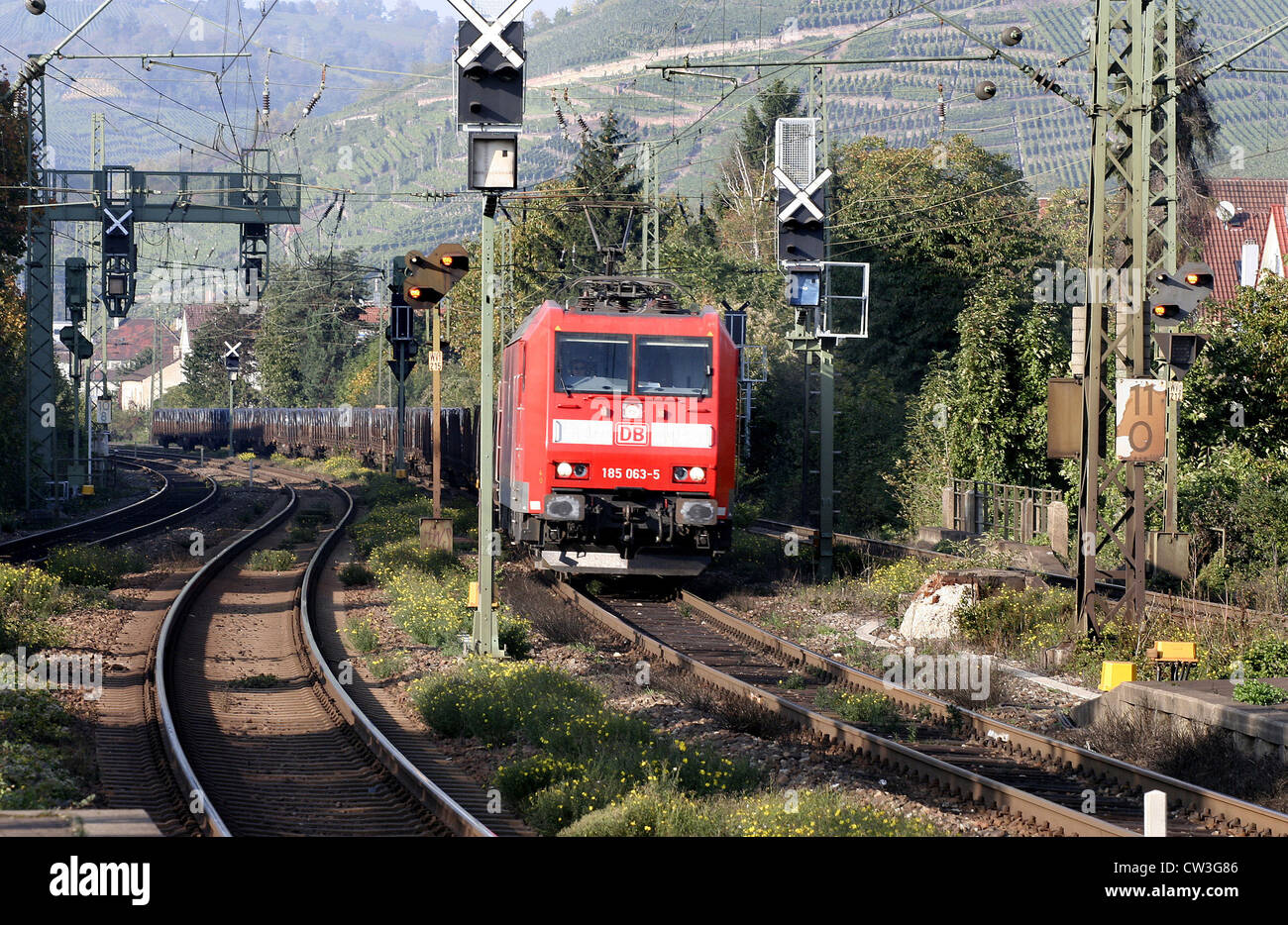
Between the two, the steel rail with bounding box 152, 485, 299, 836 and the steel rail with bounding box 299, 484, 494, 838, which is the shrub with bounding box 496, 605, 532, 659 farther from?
the steel rail with bounding box 152, 485, 299, 836

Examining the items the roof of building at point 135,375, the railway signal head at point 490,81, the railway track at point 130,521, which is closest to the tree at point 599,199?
the railway track at point 130,521

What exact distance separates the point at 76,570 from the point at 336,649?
23.6 feet

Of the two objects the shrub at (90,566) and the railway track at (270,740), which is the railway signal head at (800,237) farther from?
the shrub at (90,566)

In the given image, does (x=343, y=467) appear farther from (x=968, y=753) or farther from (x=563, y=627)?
(x=968, y=753)

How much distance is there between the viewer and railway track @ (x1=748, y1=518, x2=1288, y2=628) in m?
14.4

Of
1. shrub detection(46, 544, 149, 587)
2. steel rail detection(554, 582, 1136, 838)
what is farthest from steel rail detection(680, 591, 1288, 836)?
shrub detection(46, 544, 149, 587)

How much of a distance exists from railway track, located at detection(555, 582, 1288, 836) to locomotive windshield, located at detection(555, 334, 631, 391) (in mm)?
3116

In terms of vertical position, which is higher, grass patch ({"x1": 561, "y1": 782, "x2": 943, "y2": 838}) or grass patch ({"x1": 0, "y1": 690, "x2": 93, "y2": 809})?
grass patch ({"x1": 561, "y1": 782, "x2": 943, "y2": 838})

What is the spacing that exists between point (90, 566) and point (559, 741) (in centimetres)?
1342

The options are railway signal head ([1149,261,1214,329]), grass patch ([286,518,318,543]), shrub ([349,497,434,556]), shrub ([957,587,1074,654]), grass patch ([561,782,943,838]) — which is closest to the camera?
grass patch ([561,782,943,838])

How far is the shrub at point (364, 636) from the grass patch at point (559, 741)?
91.3 inches

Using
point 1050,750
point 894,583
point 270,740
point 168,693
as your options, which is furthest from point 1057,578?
point 168,693
